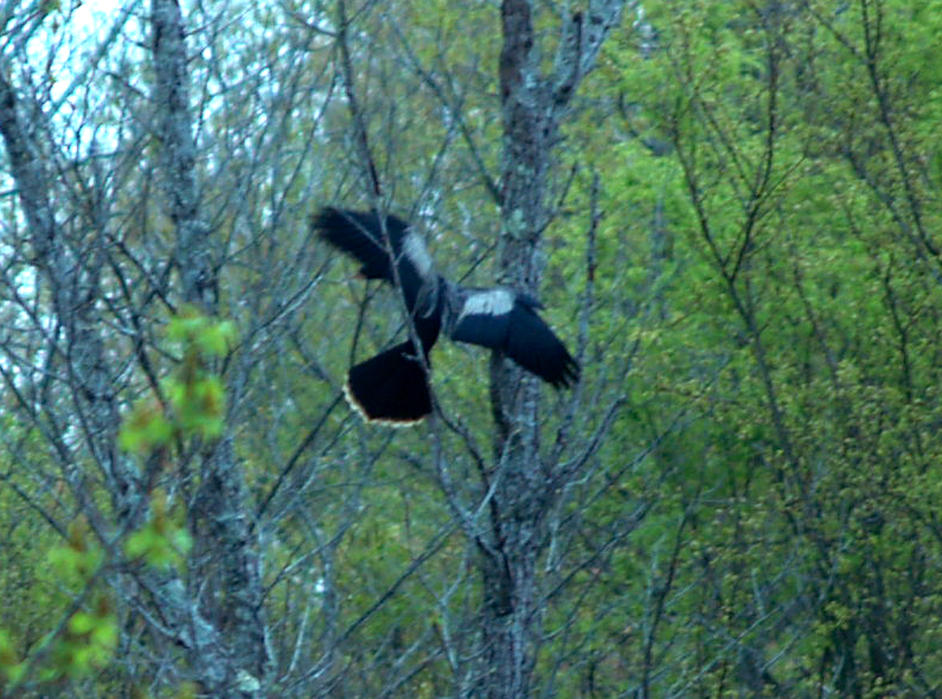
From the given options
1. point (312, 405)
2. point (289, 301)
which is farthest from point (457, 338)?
point (312, 405)

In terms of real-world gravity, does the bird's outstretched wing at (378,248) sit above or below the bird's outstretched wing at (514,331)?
above

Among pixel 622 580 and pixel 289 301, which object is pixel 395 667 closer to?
pixel 289 301

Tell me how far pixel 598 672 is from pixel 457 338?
421 cm

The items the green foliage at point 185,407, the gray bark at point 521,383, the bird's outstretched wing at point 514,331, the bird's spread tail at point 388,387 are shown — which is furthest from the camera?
the bird's spread tail at point 388,387

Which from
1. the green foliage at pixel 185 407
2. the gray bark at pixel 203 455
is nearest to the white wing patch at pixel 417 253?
the gray bark at pixel 203 455

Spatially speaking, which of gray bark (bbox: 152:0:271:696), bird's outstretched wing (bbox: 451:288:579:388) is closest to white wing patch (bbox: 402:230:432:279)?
bird's outstretched wing (bbox: 451:288:579:388)

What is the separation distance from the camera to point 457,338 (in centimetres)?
609

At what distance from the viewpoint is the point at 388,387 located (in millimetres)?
6660

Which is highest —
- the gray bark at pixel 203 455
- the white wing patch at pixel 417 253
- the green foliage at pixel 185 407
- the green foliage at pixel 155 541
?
the white wing patch at pixel 417 253

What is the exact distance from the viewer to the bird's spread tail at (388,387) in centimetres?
656

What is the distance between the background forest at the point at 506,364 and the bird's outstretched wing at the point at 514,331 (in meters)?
0.12

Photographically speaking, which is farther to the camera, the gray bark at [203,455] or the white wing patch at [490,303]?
the white wing patch at [490,303]

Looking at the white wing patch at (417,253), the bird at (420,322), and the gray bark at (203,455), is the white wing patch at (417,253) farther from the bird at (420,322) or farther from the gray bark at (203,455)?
the gray bark at (203,455)

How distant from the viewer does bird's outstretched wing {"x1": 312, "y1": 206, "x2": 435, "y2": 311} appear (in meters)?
6.42
